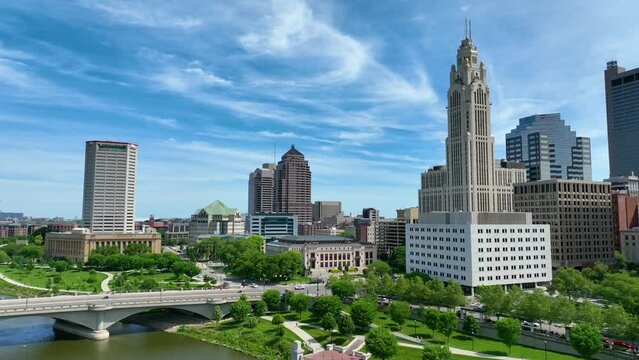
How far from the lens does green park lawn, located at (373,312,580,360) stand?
64.4 metres

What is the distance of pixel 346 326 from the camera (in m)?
72.4

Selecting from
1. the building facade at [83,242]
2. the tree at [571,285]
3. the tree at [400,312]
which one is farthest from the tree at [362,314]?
the building facade at [83,242]

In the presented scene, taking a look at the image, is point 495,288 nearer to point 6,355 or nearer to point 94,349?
point 94,349

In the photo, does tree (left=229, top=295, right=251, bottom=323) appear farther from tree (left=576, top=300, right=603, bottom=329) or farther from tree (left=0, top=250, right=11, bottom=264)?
tree (left=0, top=250, right=11, bottom=264)

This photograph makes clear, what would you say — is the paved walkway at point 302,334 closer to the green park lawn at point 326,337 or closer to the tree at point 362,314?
the green park lawn at point 326,337

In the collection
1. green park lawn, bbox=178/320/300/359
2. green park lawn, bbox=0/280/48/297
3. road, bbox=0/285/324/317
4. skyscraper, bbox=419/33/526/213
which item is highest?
skyscraper, bbox=419/33/526/213

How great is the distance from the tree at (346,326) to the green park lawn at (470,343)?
8.22 meters

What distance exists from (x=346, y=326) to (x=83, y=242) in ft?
444

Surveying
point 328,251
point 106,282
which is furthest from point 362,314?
point 328,251

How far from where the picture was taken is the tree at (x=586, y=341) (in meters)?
58.3

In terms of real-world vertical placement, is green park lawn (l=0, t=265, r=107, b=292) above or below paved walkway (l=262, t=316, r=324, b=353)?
above

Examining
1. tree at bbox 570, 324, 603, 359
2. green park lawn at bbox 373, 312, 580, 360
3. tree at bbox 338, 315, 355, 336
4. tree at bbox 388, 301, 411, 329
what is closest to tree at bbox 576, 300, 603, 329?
green park lawn at bbox 373, 312, 580, 360

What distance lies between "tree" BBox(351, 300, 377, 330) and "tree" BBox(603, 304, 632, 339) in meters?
31.3

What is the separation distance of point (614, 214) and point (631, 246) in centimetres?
1330
